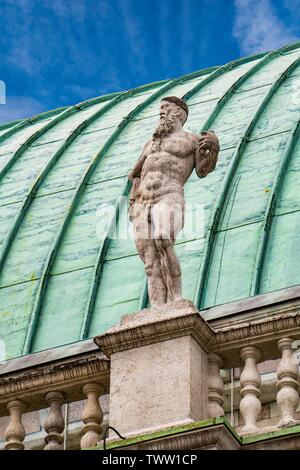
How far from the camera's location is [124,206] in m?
29.4

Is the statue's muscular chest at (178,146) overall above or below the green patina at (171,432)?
above

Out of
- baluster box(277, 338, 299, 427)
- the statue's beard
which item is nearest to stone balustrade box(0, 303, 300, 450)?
baluster box(277, 338, 299, 427)

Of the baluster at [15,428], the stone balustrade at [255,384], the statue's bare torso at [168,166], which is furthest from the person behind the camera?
the statue's bare torso at [168,166]

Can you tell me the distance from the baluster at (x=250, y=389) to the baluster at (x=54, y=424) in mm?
2368

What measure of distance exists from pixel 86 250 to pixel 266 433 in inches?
389

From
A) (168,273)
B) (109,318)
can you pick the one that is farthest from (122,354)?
(109,318)

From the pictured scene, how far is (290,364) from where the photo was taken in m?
20.3

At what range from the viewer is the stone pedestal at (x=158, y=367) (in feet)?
65.4

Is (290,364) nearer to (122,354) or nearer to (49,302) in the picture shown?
(122,354)

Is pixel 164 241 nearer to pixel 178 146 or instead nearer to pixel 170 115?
pixel 178 146

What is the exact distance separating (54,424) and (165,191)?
311 cm

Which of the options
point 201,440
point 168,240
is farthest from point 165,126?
point 201,440

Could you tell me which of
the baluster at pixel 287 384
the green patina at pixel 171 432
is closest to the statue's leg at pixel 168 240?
the baluster at pixel 287 384

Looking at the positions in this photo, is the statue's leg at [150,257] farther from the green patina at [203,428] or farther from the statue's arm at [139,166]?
the green patina at [203,428]
